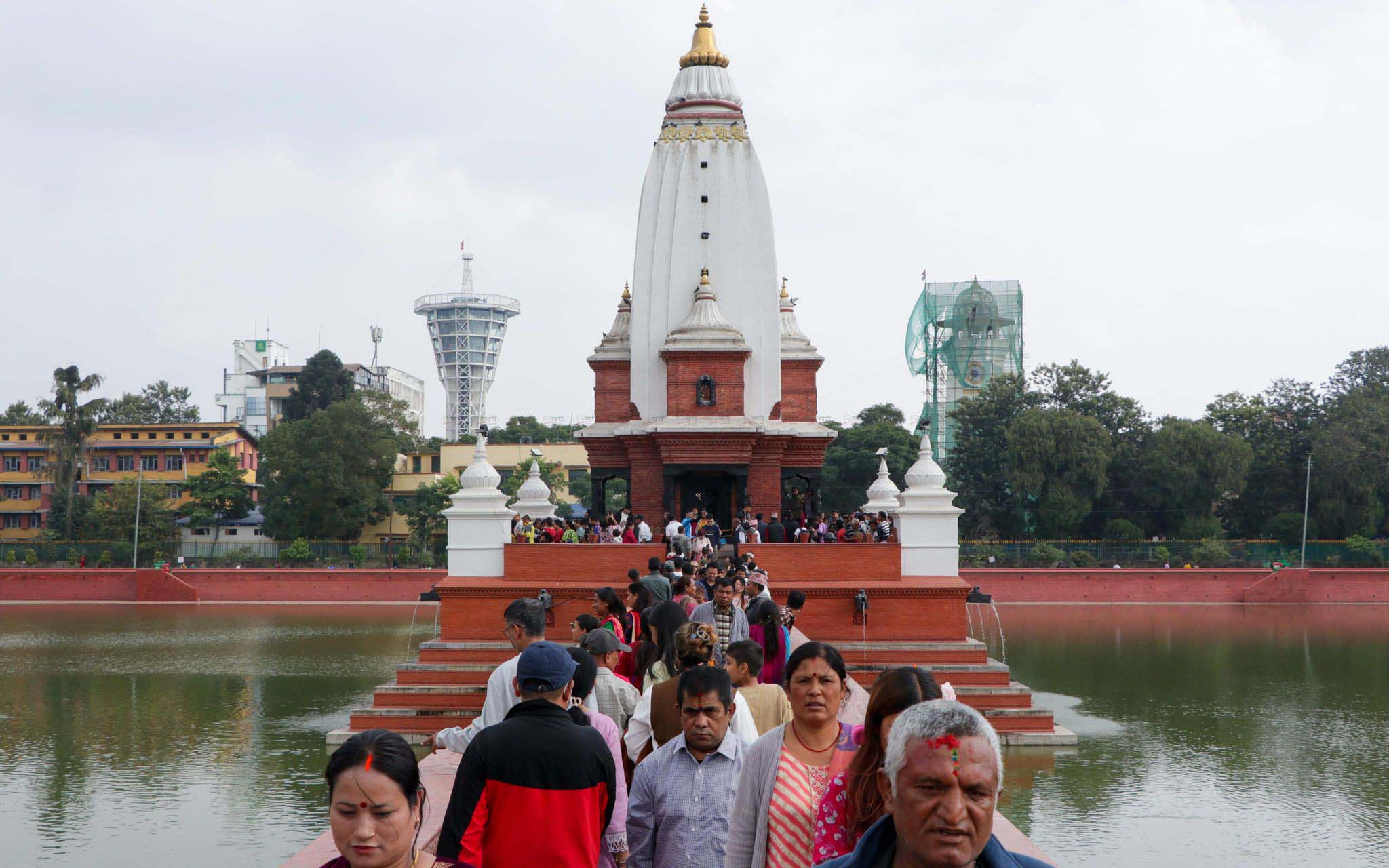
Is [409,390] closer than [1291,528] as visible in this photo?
No

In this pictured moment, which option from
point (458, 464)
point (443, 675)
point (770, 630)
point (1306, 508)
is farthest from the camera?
point (458, 464)

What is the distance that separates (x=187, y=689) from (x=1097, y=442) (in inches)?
1396

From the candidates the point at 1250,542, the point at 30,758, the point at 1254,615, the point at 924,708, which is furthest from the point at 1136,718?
the point at 1250,542

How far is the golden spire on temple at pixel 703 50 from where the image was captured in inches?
982

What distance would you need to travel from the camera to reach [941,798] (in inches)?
95.2

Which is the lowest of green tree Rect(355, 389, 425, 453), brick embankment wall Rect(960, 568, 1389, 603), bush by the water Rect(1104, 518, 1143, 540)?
brick embankment wall Rect(960, 568, 1389, 603)

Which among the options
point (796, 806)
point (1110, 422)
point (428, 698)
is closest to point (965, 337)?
point (1110, 422)

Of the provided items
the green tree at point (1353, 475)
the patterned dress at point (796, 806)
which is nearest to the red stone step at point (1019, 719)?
the patterned dress at point (796, 806)

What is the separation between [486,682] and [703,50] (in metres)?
15.2

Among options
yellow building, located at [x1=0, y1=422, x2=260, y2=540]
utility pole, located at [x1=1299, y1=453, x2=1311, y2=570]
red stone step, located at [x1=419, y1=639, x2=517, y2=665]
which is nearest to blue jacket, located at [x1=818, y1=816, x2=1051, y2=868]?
red stone step, located at [x1=419, y1=639, x2=517, y2=665]

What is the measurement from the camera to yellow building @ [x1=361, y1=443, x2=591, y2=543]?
58.2 metres

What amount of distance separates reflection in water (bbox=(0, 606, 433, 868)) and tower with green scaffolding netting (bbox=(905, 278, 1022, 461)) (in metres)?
43.3

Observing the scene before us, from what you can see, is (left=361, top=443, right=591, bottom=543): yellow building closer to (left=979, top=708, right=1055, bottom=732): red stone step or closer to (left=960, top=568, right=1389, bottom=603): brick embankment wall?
(left=960, top=568, right=1389, bottom=603): brick embankment wall

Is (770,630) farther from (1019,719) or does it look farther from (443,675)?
(443,675)
